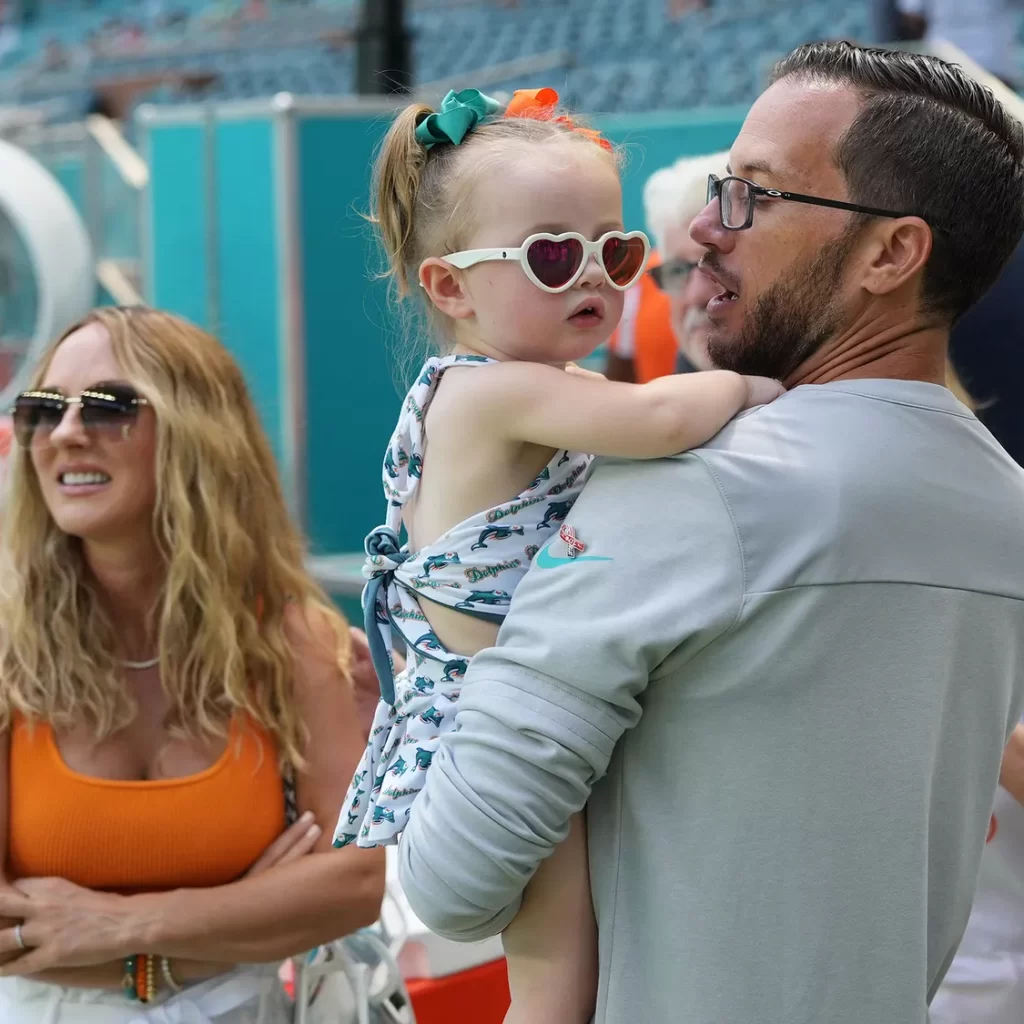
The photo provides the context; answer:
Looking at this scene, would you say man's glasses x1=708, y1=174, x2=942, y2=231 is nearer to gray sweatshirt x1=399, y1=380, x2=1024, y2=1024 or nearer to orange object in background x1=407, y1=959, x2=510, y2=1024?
gray sweatshirt x1=399, y1=380, x2=1024, y2=1024

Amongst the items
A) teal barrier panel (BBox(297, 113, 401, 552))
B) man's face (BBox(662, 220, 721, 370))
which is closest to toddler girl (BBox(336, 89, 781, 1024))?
man's face (BBox(662, 220, 721, 370))

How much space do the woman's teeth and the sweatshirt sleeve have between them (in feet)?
3.73

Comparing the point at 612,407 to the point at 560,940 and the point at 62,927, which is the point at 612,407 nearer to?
the point at 560,940

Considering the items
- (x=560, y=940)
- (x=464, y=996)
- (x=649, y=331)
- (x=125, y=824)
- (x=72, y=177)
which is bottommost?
(x=464, y=996)

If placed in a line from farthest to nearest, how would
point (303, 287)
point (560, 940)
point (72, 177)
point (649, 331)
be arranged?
1. point (72, 177)
2. point (303, 287)
3. point (649, 331)
4. point (560, 940)

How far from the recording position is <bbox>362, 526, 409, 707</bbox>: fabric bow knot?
1.54m

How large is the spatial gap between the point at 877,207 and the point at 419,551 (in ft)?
1.86

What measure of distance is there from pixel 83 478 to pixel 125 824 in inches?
21.5

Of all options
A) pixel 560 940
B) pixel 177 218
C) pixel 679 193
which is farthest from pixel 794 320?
pixel 177 218

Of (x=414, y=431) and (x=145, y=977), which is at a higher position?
(x=414, y=431)

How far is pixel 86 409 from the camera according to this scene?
2236mm

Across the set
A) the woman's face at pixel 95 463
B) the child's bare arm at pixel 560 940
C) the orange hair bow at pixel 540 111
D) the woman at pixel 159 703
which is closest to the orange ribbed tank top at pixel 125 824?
the woman at pixel 159 703

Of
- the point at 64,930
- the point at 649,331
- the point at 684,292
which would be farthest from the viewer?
the point at 649,331

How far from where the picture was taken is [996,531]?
1.31 meters
